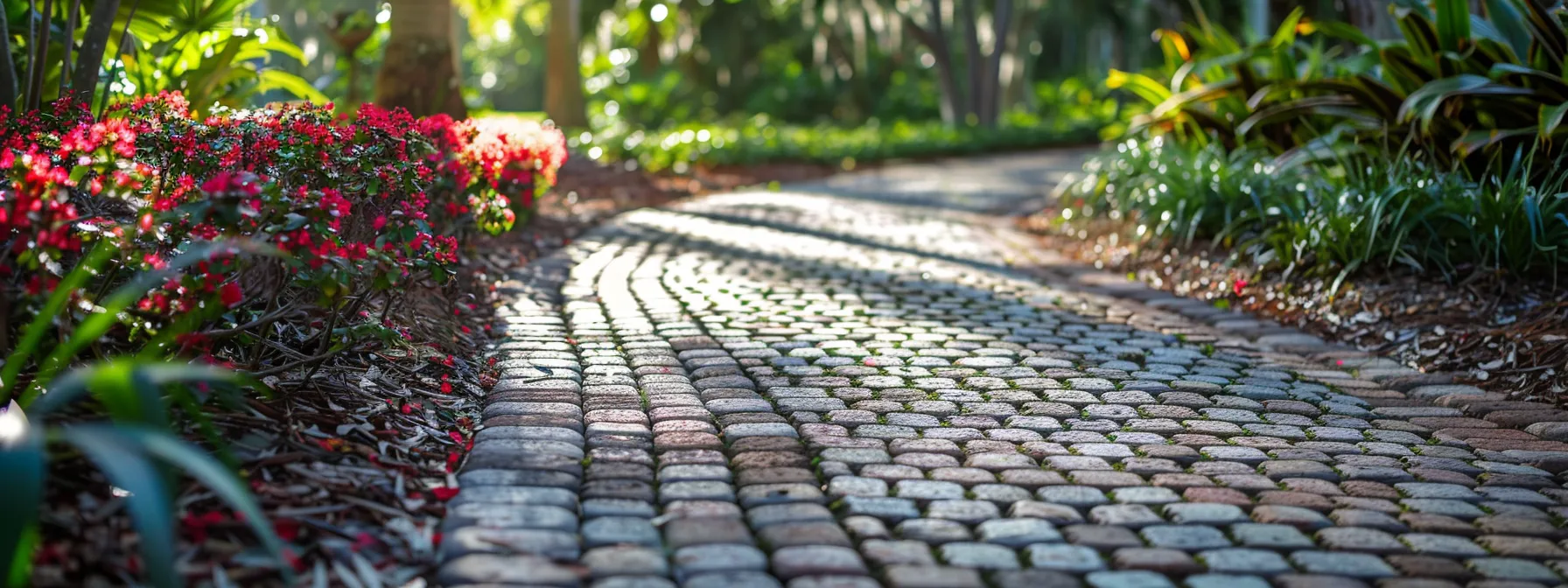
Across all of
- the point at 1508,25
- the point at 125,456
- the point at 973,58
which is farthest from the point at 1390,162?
the point at 973,58

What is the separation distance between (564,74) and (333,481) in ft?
46.5

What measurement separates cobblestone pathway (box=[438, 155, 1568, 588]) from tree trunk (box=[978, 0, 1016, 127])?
1456 cm

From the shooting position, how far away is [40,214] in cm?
280

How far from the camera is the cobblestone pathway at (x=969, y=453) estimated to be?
2.75 metres

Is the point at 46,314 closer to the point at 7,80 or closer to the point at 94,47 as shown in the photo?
the point at 7,80

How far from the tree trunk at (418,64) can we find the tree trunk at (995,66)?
12.3 m

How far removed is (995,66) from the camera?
2109 centimetres

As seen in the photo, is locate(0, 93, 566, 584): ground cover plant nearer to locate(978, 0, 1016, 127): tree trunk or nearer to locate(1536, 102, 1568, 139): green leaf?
locate(1536, 102, 1568, 139): green leaf

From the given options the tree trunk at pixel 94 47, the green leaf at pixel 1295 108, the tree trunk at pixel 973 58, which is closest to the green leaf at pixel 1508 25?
the green leaf at pixel 1295 108

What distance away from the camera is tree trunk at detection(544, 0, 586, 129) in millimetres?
16453

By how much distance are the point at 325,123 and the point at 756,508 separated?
7.63ft

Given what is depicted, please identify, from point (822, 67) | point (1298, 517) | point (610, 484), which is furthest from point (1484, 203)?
point (822, 67)

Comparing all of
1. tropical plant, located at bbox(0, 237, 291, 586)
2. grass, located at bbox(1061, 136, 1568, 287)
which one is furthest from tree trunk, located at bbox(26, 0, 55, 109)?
grass, located at bbox(1061, 136, 1568, 287)

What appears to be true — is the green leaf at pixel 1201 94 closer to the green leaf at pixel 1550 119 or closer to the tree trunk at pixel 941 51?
the green leaf at pixel 1550 119
